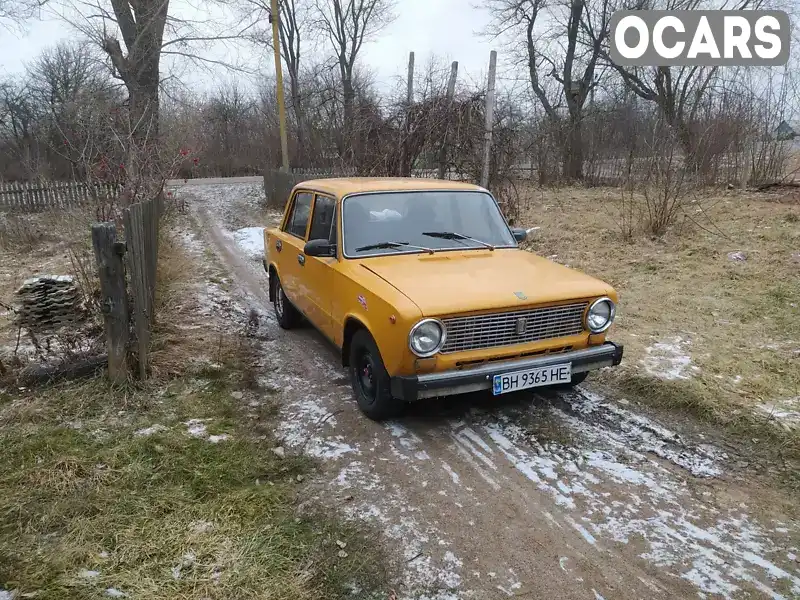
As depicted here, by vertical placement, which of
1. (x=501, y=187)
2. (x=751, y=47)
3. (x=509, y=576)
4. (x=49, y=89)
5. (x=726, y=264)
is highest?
(x=49, y=89)

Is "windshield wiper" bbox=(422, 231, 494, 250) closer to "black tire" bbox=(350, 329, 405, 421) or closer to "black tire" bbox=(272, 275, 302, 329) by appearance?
"black tire" bbox=(350, 329, 405, 421)

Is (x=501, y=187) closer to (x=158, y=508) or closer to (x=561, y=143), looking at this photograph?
(x=561, y=143)

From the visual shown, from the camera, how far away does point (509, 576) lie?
8.80 feet

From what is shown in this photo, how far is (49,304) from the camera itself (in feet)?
18.7

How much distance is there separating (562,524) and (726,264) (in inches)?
250

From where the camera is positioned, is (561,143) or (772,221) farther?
(561,143)

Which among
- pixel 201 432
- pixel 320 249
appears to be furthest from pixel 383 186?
pixel 201 432

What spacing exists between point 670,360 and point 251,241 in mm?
9519

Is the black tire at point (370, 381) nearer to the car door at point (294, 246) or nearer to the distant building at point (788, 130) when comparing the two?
the car door at point (294, 246)

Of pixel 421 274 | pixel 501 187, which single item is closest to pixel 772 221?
pixel 501 187

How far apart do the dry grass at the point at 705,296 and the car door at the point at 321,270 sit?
2.52 m

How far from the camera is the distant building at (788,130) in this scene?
12.4 m

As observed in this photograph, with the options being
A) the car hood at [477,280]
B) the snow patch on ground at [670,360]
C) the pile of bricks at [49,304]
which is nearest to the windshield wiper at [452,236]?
the car hood at [477,280]

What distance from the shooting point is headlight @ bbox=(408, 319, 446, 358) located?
140 inches
